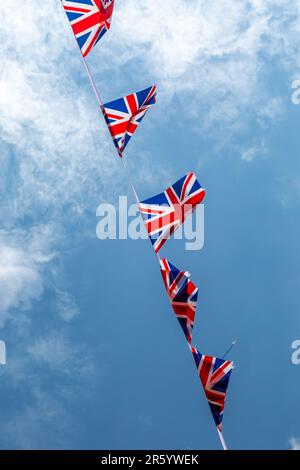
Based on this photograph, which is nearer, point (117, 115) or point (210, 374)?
point (210, 374)

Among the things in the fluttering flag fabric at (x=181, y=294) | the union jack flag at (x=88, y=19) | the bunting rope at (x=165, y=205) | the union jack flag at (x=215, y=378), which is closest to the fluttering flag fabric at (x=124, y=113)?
the bunting rope at (x=165, y=205)

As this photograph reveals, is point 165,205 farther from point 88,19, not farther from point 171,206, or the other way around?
point 88,19

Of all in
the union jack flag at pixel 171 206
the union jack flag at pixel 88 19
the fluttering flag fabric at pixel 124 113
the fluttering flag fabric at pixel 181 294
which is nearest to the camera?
the fluttering flag fabric at pixel 181 294

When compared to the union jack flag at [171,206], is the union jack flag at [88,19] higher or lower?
higher

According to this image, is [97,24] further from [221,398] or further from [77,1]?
[221,398]

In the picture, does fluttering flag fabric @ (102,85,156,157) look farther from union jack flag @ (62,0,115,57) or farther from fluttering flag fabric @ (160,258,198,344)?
fluttering flag fabric @ (160,258,198,344)

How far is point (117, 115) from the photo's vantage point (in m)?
19.9

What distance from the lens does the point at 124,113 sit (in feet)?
65.7

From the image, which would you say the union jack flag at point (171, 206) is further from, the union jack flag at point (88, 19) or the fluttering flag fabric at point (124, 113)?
the union jack flag at point (88, 19)

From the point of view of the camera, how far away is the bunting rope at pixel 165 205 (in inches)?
717

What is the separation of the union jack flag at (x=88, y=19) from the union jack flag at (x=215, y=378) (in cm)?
1212

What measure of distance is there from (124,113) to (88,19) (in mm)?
3948
